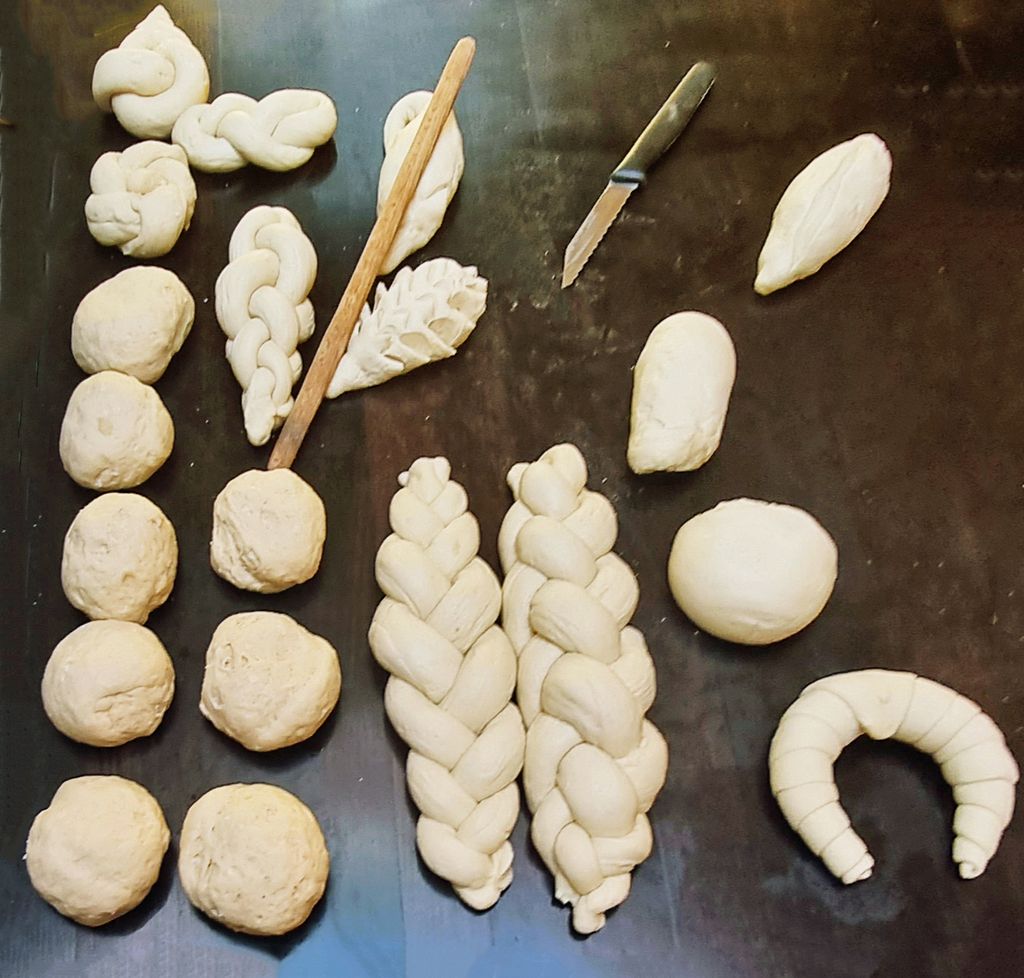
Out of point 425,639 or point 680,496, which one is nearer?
point 425,639

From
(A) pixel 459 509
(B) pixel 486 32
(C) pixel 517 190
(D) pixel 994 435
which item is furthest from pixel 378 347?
(D) pixel 994 435

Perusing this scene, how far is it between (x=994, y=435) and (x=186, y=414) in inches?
48.4

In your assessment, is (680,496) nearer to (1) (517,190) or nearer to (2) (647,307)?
(2) (647,307)

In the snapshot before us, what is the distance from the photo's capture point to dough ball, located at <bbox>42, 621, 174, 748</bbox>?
50.6 inches

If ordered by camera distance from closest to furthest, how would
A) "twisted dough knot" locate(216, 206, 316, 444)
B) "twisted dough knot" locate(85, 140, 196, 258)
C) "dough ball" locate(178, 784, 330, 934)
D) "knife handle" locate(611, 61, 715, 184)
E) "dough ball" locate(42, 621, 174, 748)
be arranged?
"dough ball" locate(178, 784, 330, 934)
"dough ball" locate(42, 621, 174, 748)
"twisted dough knot" locate(216, 206, 316, 444)
"twisted dough knot" locate(85, 140, 196, 258)
"knife handle" locate(611, 61, 715, 184)

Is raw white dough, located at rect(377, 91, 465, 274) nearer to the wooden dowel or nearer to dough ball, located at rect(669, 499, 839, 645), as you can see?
the wooden dowel

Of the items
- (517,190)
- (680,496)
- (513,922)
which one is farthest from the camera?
(517,190)

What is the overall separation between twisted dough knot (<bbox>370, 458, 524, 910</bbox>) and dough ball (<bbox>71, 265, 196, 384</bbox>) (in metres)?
0.48

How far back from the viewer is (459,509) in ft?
4.62

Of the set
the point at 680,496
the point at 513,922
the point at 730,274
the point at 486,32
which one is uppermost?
the point at 486,32

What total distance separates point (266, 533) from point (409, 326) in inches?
15.0

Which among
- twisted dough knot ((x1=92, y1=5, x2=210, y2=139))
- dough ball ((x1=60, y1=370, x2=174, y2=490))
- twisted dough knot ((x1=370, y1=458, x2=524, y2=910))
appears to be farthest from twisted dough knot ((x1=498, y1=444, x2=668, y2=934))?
twisted dough knot ((x1=92, y1=5, x2=210, y2=139))

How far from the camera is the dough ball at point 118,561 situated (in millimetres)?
1363

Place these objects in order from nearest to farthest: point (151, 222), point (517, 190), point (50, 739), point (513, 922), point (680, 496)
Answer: point (513, 922) < point (50, 739) < point (680, 496) < point (151, 222) < point (517, 190)
